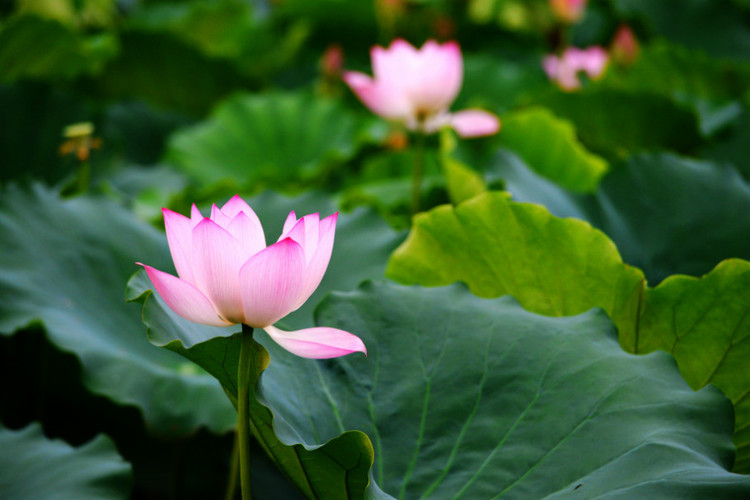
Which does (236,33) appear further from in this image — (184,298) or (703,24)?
(184,298)

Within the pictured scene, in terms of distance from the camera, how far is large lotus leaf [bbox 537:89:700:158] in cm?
160

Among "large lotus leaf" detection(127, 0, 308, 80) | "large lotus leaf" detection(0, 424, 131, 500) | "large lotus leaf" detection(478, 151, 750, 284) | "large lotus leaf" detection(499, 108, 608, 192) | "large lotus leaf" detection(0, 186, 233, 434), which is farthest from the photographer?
"large lotus leaf" detection(127, 0, 308, 80)

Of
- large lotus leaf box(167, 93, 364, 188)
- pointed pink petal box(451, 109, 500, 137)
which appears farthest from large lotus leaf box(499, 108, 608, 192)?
large lotus leaf box(167, 93, 364, 188)

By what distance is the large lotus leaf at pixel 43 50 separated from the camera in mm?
1573

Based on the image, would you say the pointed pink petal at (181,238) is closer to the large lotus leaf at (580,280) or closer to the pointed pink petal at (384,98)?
the large lotus leaf at (580,280)

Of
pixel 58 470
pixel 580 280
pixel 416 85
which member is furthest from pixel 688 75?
pixel 58 470

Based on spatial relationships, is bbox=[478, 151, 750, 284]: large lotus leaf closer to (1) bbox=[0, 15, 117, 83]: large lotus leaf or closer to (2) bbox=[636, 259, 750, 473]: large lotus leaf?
(2) bbox=[636, 259, 750, 473]: large lotus leaf

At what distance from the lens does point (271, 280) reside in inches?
21.8

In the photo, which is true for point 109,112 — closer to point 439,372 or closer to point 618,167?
point 618,167

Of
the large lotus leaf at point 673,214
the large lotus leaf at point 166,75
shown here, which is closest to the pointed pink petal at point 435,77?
the large lotus leaf at point 673,214

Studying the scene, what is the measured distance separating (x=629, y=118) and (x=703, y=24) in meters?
1.40

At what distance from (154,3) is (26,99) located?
2573 mm

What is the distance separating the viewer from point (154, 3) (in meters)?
3.98

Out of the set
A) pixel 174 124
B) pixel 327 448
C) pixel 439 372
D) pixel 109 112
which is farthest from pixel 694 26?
pixel 327 448
